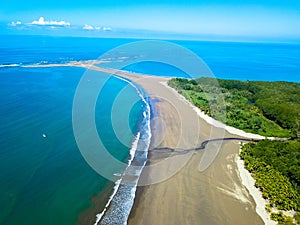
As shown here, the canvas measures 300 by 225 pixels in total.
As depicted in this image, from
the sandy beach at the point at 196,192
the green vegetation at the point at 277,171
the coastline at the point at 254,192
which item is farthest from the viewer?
the green vegetation at the point at 277,171

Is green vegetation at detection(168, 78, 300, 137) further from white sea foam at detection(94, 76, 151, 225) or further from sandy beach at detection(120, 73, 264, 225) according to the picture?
white sea foam at detection(94, 76, 151, 225)

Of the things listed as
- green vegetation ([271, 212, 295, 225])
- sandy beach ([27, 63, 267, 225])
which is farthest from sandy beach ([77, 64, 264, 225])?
green vegetation ([271, 212, 295, 225])

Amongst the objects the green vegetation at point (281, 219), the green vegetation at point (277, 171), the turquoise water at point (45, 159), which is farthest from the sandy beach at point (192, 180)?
the turquoise water at point (45, 159)

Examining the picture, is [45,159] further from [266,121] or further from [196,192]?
[266,121]

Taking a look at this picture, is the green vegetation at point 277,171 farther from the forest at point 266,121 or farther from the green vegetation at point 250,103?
the green vegetation at point 250,103

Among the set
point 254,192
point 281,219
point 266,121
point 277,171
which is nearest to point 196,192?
point 254,192

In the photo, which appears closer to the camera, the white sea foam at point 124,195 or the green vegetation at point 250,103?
the white sea foam at point 124,195

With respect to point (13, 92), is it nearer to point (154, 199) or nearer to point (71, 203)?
point (71, 203)
